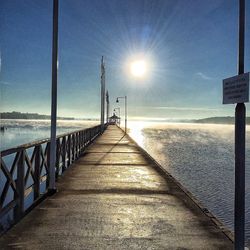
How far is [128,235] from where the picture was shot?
482cm

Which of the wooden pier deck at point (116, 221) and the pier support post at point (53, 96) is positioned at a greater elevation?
the pier support post at point (53, 96)

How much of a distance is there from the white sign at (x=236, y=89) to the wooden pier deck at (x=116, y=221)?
2.10 meters

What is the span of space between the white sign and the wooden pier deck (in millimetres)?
2101

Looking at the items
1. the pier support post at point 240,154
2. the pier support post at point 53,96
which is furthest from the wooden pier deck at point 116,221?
the pier support post at point 240,154

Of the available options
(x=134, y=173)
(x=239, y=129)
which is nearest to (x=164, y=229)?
(x=239, y=129)

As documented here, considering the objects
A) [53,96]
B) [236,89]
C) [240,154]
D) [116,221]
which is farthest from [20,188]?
[236,89]

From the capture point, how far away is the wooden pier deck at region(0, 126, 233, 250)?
4512 mm

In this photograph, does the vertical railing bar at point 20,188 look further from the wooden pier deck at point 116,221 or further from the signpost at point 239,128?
the signpost at point 239,128

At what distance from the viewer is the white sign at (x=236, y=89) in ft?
11.9

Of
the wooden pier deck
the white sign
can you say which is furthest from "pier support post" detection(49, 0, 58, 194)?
the white sign

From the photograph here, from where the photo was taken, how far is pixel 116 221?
216 inches

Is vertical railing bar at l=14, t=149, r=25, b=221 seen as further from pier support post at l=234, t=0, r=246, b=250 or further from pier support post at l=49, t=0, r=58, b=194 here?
pier support post at l=234, t=0, r=246, b=250

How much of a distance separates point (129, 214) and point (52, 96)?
3396 mm

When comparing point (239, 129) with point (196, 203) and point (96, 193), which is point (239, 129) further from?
point (96, 193)
